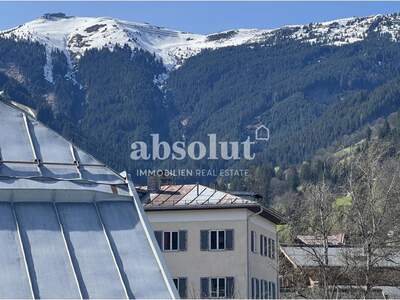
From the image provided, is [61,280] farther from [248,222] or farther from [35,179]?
[248,222]

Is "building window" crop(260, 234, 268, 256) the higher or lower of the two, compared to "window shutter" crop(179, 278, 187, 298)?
higher

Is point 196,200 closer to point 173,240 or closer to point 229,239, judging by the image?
point 173,240

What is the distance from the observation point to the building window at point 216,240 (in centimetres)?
5806

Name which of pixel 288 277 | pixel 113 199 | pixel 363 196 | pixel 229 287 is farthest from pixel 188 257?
pixel 113 199

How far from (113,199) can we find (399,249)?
126ft

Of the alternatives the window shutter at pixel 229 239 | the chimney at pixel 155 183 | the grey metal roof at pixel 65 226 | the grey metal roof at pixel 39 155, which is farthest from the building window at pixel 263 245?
the grey metal roof at pixel 65 226

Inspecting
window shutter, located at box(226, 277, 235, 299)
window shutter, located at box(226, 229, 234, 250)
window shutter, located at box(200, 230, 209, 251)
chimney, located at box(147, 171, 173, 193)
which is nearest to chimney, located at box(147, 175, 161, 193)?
chimney, located at box(147, 171, 173, 193)

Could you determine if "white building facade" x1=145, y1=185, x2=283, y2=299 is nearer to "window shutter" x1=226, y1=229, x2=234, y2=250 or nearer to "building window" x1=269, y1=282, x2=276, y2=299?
"window shutter" x1=226, y1=229, x2=234, y2=250

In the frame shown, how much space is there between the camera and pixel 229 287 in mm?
57750

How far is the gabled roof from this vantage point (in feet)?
191

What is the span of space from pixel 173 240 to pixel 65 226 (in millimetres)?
46649

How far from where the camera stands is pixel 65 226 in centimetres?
1188

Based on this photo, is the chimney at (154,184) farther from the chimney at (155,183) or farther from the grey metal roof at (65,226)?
the grey metal roof at (65,226)

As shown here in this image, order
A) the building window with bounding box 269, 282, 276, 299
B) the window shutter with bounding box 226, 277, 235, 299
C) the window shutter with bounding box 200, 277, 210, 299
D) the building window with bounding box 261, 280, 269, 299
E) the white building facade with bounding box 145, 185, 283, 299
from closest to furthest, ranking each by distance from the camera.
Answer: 1. the window shutter with bounding box 200, 277, 210, 299
2. the window shutter with bounding box 226, 277, 235, 299
3. the white building facade with bounding box 145, 185, 283, 299
4. the building window with bounding box 261, 280, 269, 299
5. the building window with bounding box 269, 282, 276, 299
